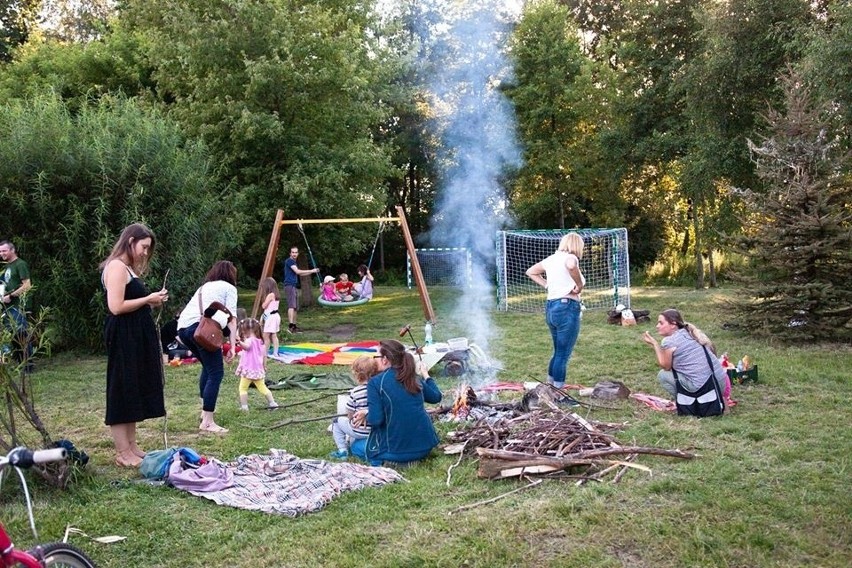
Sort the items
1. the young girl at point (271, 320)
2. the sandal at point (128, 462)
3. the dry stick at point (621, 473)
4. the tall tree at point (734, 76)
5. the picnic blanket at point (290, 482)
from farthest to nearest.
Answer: the tall tree at point (734, 76) → the young girl at point (271, 320) → the sandal at point (128, 462) → the dry stick at point (621, 473) → the picnic blanket at point (290, 482)

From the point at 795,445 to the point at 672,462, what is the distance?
1.03m

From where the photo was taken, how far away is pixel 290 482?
15.8 feet

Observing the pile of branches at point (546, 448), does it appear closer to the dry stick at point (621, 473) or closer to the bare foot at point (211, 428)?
the dry stick at point (621, 473)

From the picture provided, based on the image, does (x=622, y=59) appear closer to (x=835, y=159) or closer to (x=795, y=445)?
(x=835, y=159)

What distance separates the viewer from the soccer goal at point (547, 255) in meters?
17.3

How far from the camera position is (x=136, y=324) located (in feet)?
17.0

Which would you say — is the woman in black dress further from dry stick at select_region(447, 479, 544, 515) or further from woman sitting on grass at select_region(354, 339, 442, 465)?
dry stick at select_region(447, 479, 544, 515)

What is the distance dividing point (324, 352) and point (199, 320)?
422 cm

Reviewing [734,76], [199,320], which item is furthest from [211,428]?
[734,76]

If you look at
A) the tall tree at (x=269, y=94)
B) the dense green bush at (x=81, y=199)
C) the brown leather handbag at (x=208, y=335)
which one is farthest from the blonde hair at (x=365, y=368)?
the tall tree at (x=269, y=94)

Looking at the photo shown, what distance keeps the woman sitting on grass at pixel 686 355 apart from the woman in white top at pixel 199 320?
11.9 ft

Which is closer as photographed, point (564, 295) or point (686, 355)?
→ point (686, 355)

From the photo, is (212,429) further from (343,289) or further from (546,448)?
(343,289)

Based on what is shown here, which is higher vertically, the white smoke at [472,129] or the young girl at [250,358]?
the white smoke at [472,129]
